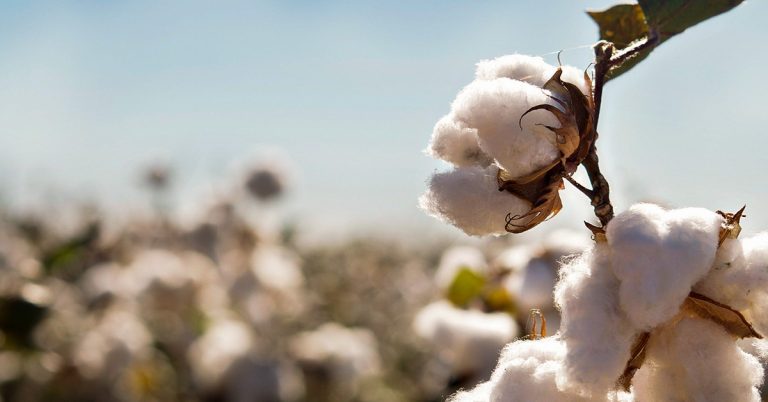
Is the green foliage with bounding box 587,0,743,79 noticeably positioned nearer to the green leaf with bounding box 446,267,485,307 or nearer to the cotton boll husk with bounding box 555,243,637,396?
the cotton boll husk with bounding box 555,243,637,396

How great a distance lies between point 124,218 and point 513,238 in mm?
3316

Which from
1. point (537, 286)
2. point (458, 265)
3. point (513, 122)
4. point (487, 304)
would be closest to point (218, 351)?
point (458, 265)

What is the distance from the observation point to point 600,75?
80 centimetres

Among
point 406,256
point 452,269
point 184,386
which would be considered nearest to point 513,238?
point 452,269

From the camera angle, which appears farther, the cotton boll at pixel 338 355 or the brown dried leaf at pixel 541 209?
the cotton boll at pixel 338 355

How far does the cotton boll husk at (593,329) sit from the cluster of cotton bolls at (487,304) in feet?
3.55

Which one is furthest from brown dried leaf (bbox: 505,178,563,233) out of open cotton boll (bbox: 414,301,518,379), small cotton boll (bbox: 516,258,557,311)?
open cotton boll (bbox: 414,301,518,379)

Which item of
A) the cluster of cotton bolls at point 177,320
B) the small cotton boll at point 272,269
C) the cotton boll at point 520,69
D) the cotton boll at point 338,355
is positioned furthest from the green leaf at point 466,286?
the small cotton boll at point 272,269

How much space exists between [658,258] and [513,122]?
177 millimetres

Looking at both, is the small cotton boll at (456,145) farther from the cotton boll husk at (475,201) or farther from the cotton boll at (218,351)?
the cotton boll at (218,351)

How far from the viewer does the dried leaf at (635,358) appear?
2.56ft

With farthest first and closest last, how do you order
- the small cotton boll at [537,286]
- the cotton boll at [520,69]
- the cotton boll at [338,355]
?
the cotton boll at [338,355]
the small cotton boll at [537,286]
the cotton boll at [520,69]

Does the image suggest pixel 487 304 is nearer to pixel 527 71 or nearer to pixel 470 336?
pixel 470 336

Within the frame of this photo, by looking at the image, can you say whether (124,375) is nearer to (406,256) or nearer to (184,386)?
(184,386)
